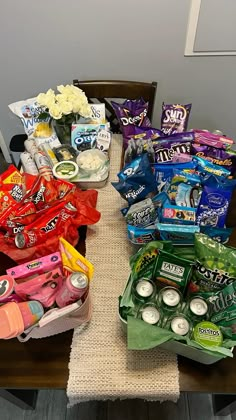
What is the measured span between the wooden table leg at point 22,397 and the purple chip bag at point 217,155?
947 mm

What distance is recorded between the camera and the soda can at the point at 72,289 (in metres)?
0.58

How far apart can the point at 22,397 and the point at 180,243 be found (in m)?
0.86


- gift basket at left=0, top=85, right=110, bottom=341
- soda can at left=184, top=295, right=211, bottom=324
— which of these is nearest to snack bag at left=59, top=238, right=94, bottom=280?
gift basket at left=0, top=85, right=110, bottom=341

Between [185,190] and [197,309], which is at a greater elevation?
[185,190]

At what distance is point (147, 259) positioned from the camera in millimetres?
696

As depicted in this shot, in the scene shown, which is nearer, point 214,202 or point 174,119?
point 214,202

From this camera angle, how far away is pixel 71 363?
0.68m

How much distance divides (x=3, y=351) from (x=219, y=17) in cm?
139

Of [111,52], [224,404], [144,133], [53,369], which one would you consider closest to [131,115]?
[144,133]

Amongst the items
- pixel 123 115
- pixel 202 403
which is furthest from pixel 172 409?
pixel 123 115

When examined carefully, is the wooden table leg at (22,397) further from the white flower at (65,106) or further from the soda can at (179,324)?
the white flower at (65,106)

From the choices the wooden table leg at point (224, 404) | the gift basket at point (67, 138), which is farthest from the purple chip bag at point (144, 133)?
the wooden table leg at point (224, 404)

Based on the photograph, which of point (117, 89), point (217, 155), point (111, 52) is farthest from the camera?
point (111, 52)

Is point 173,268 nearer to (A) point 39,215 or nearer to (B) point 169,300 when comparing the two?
(B) point 169,300
